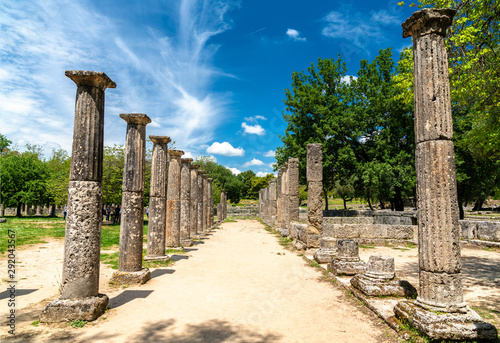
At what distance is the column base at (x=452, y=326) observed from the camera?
4008 millimetres

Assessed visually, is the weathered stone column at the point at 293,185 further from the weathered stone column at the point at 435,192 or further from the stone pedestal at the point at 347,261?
the weathered stone column at the point at 435,192

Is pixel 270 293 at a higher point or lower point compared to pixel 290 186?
lower

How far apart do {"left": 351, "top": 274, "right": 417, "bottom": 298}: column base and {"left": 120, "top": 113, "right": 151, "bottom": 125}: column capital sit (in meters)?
6.36

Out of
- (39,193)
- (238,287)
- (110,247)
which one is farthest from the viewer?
(39,193)

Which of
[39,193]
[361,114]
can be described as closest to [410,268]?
[361,114]

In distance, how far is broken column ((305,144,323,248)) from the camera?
38.9ft

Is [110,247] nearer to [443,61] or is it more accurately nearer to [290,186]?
[290,186]

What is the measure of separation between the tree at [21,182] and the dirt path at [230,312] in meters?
27.6

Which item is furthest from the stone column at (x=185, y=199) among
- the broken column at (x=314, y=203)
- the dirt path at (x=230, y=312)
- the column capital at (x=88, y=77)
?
the column capital at (x=88, y=77)

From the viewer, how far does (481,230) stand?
1503 centimetres

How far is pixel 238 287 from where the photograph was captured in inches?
286

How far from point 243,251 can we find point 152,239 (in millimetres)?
4396

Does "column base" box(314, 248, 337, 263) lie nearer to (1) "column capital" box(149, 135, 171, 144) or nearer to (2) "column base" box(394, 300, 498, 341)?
(2) "column base" box(394, 300, 498, 341)

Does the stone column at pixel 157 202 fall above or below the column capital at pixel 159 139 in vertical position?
below
